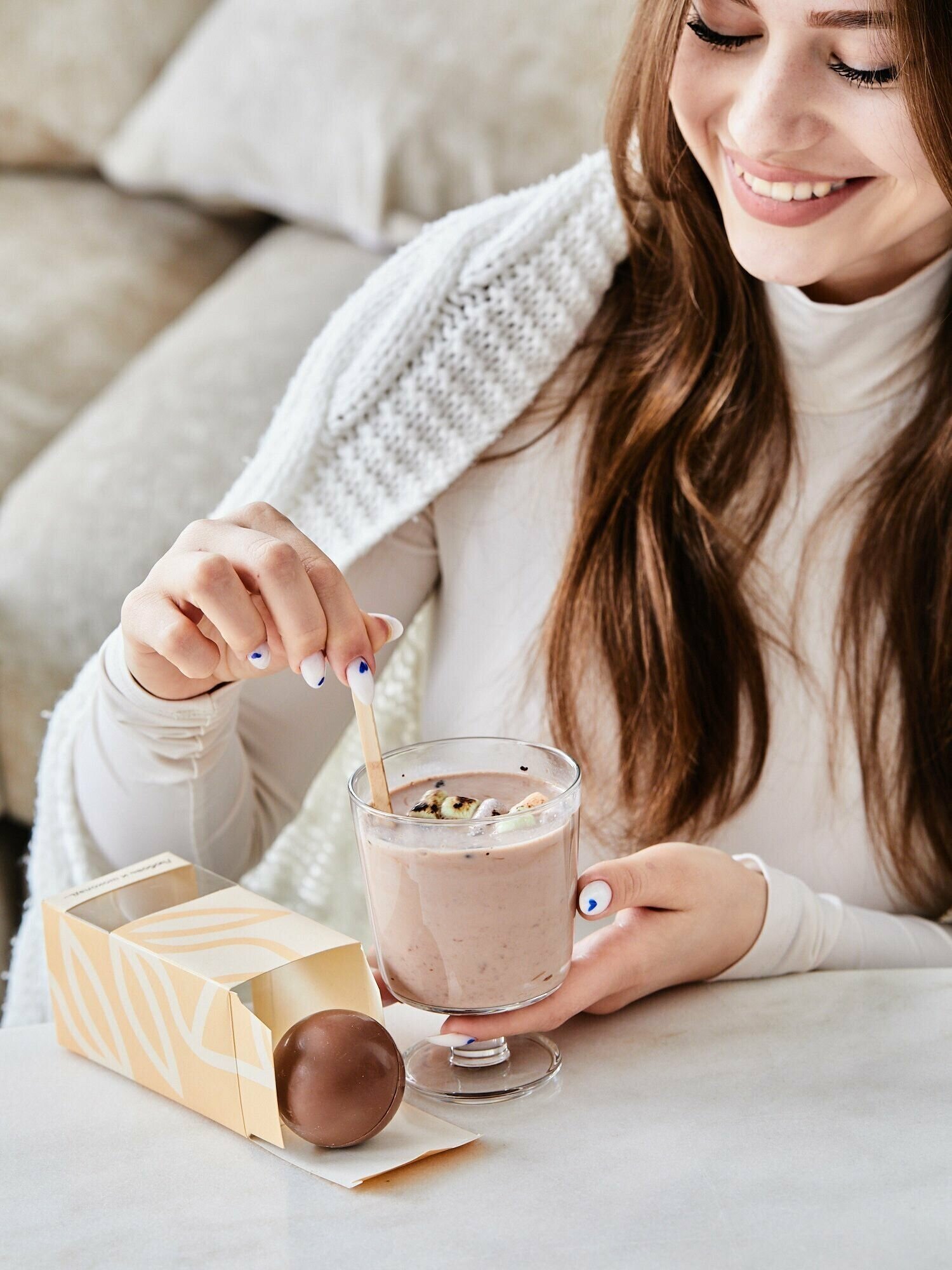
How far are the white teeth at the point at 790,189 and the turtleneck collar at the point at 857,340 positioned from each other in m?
0.12

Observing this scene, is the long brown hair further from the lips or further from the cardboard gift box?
the cardboard gift box

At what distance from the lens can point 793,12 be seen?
2.75ft

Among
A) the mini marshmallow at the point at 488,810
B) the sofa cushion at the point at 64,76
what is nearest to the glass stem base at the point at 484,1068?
the mini marshmallow at the point at 488,810

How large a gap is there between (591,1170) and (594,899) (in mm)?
152

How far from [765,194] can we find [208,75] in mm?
1336

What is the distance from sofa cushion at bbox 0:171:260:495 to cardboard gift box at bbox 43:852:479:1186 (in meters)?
1.21

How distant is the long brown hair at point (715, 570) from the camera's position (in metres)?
1.06

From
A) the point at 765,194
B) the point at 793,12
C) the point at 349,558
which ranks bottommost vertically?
the point at 349,558

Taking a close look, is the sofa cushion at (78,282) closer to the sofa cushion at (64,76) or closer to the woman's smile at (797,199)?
the sofa cushion at (64,76)

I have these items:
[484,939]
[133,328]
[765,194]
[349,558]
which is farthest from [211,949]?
[133,328]

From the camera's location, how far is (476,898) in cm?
69

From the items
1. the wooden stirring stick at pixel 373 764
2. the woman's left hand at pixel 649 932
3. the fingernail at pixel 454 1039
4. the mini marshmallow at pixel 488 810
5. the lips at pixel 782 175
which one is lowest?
the fingernail at pixel 454 1039

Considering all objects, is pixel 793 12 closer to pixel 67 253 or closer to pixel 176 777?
pixel 176 777

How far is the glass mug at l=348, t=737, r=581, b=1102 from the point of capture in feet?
2.24
